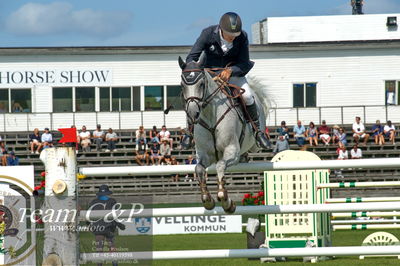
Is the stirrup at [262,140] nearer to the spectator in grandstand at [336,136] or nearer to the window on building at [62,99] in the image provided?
the spectator in grandstand at [336,136]

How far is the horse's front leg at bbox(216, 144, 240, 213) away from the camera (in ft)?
22.0

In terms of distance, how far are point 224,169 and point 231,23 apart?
4.63ft

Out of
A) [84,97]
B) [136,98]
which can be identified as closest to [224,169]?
[136,98]

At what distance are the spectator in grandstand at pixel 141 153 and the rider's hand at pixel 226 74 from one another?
22988mm

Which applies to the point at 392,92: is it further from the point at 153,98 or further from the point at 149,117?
the point at 149,117

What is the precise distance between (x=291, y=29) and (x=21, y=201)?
35.6 m

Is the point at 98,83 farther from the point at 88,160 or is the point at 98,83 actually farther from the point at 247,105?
the point at 247,105

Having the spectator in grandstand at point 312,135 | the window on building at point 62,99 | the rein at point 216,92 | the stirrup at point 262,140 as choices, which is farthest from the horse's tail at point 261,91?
the window on building at point 62,99

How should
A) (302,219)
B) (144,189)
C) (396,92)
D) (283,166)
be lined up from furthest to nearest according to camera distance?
1. (396,92)
2. (144,189)
3. (302,219)
4. (283,166)

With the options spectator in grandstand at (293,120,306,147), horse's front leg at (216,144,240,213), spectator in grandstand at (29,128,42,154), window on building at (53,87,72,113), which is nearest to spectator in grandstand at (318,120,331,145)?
spectator in grandstand at (293,120,306,147)

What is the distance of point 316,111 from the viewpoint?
124ft

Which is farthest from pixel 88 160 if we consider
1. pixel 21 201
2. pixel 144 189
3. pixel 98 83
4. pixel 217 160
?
pixel 217 160

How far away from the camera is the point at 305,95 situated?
38469 millimetres

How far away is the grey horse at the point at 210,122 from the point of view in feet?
22.6
